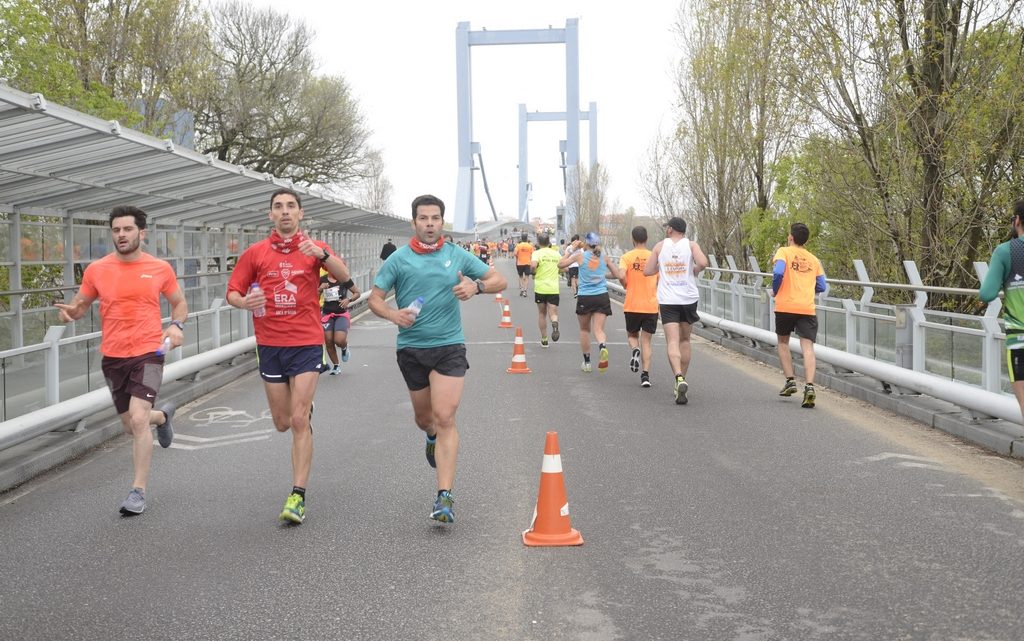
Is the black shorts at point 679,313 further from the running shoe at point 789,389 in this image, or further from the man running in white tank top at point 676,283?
the running shoe at point 789,389

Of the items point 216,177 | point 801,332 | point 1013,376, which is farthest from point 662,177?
point 1013,376

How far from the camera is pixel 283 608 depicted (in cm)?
452

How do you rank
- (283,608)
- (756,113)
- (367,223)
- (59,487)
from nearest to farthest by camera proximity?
1. (283,608)
2. (59,487)
3. (756,113)
4. (367,223)

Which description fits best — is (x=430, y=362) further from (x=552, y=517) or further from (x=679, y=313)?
(x=679, y=313)

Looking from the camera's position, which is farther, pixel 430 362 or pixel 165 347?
pixel 165 347

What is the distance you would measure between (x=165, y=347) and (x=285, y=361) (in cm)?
82

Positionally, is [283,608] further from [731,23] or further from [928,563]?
[731,23]

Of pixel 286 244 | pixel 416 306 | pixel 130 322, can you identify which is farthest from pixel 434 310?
pixel 130 322

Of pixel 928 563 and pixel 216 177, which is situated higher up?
pixel 216 177

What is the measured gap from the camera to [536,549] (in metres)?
5.47

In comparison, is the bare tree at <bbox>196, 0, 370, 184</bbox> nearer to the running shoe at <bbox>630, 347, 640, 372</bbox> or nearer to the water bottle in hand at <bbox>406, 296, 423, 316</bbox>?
the running shoe at <bbox>630, 347, 640, 372</bbox>

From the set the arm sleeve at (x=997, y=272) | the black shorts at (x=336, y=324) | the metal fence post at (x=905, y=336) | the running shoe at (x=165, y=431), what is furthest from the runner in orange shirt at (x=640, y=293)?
the running shoe at (x=165, y=431)

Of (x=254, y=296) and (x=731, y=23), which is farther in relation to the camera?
(x=731, y=23)

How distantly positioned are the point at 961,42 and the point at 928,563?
12.1 meters
